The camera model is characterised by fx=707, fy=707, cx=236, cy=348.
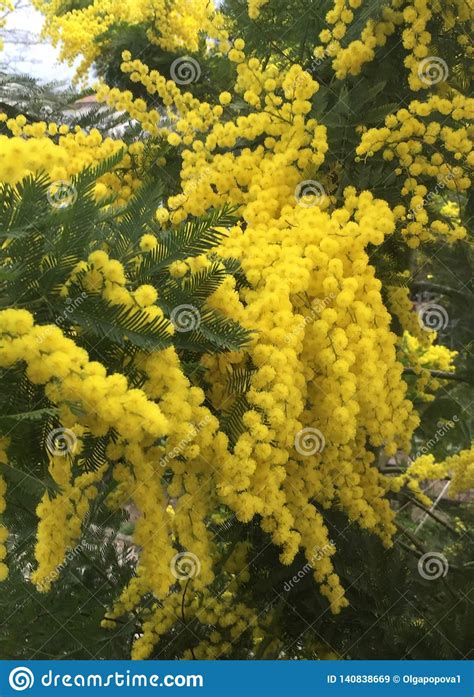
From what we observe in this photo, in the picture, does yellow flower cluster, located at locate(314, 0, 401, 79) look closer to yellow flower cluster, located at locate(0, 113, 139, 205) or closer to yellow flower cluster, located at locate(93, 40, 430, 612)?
yellow flower cluster, located at locate(93, 40, 430, 612)

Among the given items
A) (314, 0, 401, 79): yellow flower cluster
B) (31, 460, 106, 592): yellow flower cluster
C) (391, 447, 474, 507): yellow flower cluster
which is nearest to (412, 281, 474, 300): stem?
(391, 447, 474, 507): yellow flower cluster

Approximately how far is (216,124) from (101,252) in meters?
1.60

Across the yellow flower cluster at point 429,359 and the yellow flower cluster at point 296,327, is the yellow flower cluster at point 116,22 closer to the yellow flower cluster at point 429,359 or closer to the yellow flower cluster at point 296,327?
the yellow flower cluster at point 296,327

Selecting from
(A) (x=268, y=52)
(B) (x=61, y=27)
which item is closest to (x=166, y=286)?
(A) (x=268, y=52)

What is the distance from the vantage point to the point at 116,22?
552 cm

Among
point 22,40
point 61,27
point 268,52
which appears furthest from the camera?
point 22,40

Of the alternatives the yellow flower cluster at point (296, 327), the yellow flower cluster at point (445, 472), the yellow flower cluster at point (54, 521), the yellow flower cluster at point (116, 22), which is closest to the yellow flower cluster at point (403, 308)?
the yellow flower cluster at point (296, 327)

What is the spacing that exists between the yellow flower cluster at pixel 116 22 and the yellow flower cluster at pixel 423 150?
8.01 feet

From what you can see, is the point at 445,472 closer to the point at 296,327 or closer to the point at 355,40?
the point at 296,327

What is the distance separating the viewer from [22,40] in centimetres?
623

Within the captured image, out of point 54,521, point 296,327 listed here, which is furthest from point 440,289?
point 54,521

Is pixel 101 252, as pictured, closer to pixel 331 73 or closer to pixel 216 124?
pixel 216 124

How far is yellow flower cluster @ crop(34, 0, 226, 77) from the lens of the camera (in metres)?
5.26

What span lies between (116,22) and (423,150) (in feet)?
11.3
